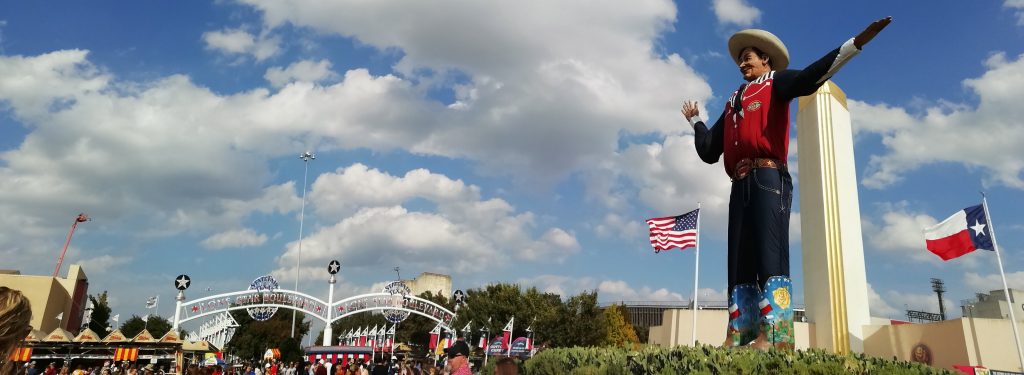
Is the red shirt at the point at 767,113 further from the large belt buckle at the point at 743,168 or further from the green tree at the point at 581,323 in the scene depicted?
the green tree at the point at 581,323

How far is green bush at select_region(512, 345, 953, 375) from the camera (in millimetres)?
5926

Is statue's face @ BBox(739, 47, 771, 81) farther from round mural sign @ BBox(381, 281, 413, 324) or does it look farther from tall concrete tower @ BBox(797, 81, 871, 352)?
round mural sign @ BBox(381, 281, 413, 324)

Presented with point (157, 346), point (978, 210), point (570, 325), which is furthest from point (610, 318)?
point (978, 210)

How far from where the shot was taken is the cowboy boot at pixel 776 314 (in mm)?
8703

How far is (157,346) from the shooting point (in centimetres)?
2842

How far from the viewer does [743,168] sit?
9727 millimetres

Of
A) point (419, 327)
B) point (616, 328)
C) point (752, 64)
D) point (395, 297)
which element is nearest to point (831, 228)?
point (752, 64)

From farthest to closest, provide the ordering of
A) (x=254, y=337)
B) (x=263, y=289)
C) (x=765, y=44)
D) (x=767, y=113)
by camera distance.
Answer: (x=254, y=337) → (x=263, y=289) → (x=765, y=44) → (x=767, y=113)

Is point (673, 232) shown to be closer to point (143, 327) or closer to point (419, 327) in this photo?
point (419, 327)

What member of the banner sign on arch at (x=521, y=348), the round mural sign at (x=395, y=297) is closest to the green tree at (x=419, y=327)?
the round mural sign at (x=395, y=297)

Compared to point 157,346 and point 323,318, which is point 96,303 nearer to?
point 323,318

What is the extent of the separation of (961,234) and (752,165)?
35.3 feet

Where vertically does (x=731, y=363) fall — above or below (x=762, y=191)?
below

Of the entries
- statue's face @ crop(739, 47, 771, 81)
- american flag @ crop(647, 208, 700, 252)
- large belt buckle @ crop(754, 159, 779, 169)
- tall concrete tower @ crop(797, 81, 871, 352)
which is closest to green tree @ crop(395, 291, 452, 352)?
american flag @ crop(647, 208, 700, 252)
